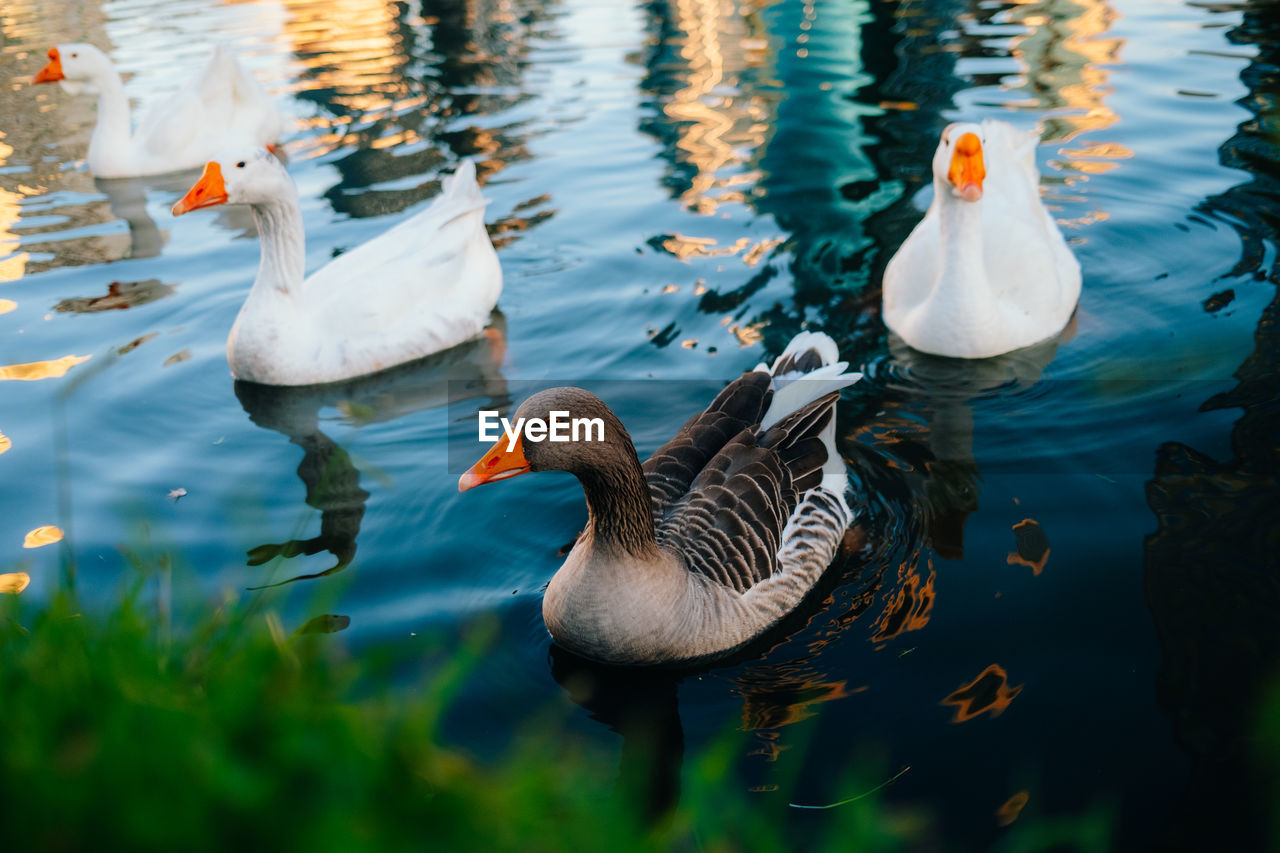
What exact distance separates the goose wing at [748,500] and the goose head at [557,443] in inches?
22.7

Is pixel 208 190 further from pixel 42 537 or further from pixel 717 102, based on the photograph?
pixel 717 102

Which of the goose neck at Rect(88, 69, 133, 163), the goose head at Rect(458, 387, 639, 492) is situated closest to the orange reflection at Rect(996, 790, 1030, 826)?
the goose head at Rect(458, 387, 639, 492)

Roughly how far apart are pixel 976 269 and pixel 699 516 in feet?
9.52

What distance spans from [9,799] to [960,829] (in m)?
2.87

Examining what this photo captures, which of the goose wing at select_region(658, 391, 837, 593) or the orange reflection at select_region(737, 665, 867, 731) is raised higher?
the goose wing at select_region(658, 391, 837, 593)

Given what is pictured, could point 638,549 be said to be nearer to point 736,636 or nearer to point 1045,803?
point 736,636

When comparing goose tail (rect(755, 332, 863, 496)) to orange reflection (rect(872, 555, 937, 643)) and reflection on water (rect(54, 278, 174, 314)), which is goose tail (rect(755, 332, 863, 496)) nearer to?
orange reflection (rect(872, 555, 937, 643))

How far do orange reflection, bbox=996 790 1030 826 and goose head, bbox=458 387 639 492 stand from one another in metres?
1.78

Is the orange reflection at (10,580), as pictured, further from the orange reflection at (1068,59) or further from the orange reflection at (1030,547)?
the orange reflection at (1068,59)

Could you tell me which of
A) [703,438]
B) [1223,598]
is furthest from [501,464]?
[1223,598]

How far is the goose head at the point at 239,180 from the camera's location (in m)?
6.64

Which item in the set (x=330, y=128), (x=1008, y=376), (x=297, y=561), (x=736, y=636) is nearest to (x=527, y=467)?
(x=736, y=636)

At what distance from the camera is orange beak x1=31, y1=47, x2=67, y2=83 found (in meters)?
11.1

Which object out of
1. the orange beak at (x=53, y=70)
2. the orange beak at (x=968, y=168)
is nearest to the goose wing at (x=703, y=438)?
the orange beak at (x=968, y=168)
